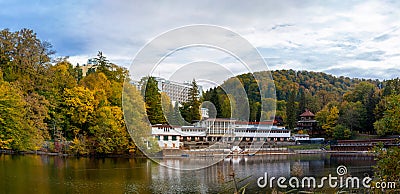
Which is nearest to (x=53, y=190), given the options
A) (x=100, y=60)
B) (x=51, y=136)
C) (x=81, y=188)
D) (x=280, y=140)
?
(x=81, y=188)

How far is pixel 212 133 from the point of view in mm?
33531

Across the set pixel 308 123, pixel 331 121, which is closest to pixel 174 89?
pixel 331 121

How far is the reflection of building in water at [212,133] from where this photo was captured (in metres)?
29.8

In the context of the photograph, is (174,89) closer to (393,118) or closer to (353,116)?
(353,116)

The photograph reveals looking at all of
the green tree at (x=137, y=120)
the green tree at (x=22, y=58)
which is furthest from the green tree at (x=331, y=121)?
the green tree at (x=22, y=58)

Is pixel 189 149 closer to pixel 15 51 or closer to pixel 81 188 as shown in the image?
pixel 15 51

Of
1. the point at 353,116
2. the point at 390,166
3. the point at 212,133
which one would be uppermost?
the point at 353,116

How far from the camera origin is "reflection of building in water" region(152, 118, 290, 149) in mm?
29828

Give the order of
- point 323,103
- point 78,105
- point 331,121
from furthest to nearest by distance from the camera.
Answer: point 323,103 → point 331,121 → point 78,105

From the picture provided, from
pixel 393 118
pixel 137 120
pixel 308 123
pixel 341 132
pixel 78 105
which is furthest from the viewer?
pixel 308 123

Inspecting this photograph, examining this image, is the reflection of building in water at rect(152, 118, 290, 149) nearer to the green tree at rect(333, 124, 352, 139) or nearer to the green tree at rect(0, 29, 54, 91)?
the green tree at rect(333, 124, 352, 139)

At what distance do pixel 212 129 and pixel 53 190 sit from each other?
71.4ft

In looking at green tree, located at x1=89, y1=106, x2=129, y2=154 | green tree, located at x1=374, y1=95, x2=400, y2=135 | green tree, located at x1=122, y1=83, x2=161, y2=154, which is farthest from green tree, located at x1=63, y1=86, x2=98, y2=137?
green tree, located at x1=374, y1=95, x2=400, y2=135

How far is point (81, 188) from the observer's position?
13062mm
